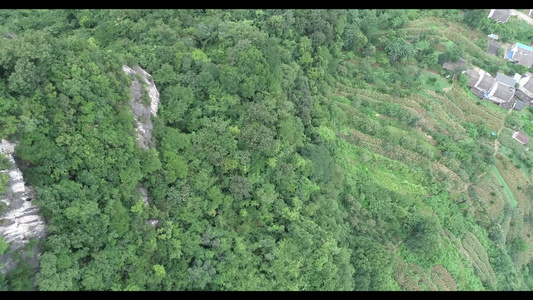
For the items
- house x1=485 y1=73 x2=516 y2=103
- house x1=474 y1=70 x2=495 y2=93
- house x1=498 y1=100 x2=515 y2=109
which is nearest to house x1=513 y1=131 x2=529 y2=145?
house x1=498 y1=100 x2=515 y2=109

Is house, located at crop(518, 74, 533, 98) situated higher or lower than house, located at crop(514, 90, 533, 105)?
higher

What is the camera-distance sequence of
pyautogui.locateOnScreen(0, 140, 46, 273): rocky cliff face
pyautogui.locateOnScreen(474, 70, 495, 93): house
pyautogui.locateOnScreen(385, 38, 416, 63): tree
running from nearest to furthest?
pyautogui.locateOnScreen(0, 140, 46, 273): rocky cliff face
pyautogui.locateOnScreen(385, 38, 416, 63): tree
pyautogui.locateOnScreen(474, 70, 495, 93): house

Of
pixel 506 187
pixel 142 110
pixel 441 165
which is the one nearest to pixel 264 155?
pixel 142 110

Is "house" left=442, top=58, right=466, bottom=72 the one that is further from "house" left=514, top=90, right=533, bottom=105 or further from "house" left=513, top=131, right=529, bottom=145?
"house" left=513, top=131, right=529, bottom=145

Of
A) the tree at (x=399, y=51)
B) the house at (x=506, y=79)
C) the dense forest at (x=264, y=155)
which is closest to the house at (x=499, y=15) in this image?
the dense forest at (x=264, y=155)

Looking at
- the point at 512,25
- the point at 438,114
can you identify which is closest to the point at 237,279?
the point at 438,114
